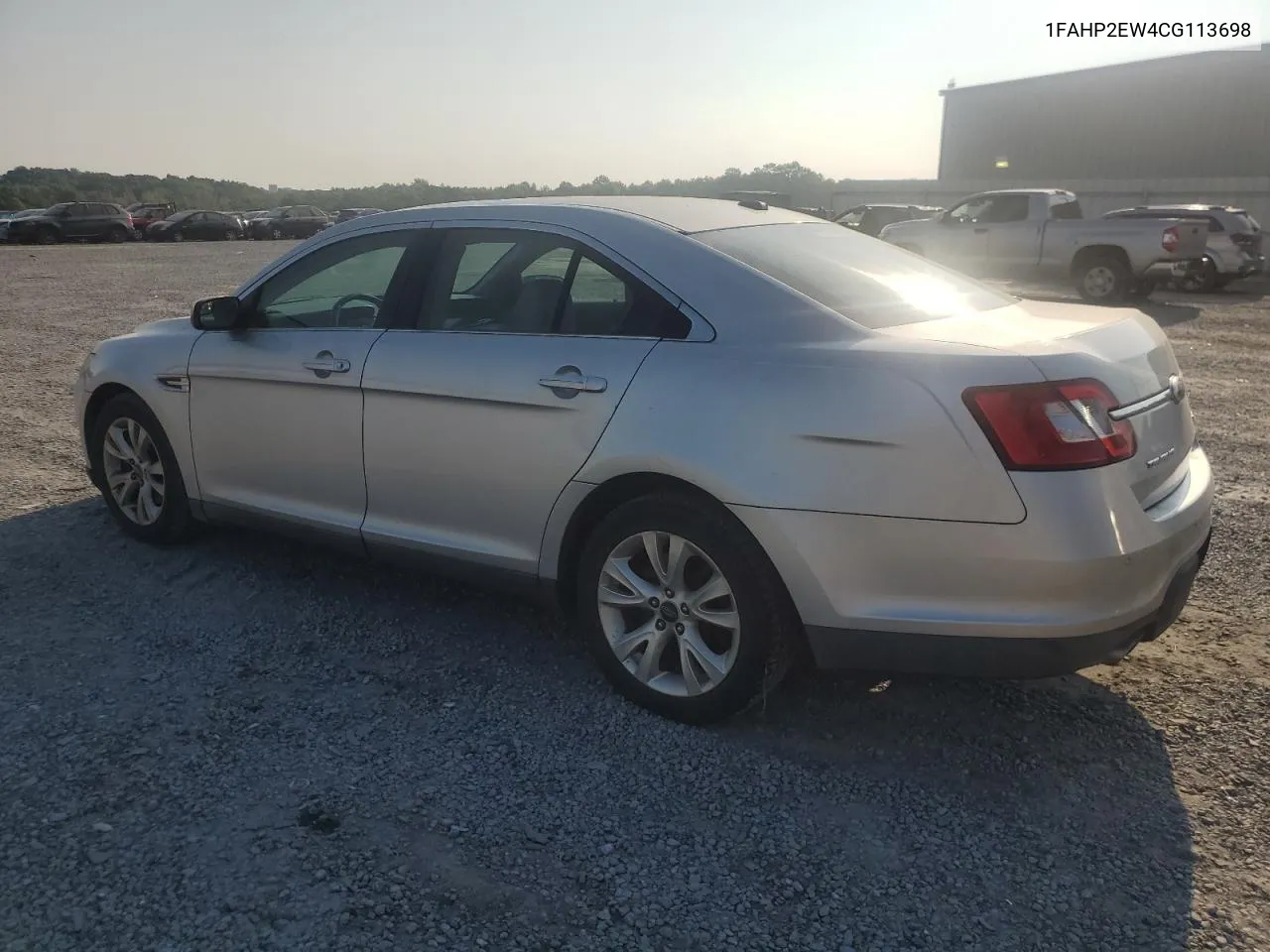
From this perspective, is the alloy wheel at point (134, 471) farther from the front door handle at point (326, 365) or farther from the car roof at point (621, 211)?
the car roof at point (621, 211)

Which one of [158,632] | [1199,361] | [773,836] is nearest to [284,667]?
[158,632]

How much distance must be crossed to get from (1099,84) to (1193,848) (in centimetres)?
4181

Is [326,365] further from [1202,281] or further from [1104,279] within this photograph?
[1202,281]

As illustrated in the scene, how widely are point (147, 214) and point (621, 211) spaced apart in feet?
147

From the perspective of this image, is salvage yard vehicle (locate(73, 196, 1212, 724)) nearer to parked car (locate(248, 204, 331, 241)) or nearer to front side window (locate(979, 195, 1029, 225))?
front side window (locate(979, 195, 1029, 225))

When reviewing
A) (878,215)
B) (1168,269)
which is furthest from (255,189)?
(1168,269)

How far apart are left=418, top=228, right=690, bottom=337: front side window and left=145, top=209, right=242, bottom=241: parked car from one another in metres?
40.2

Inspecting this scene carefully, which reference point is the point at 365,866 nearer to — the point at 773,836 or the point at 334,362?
the point at 773,836

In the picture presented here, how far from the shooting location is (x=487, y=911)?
2576 millimetres

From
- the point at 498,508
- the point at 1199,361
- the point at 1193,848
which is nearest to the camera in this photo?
the point at 1193,848

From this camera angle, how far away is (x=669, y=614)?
11.2 feet

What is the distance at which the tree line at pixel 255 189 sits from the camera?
60391 millimetres

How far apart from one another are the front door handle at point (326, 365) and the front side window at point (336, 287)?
0.18m

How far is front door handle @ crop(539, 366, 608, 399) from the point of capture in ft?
11.3
